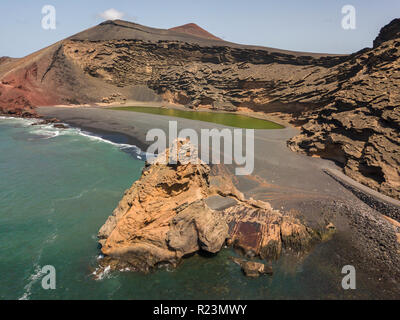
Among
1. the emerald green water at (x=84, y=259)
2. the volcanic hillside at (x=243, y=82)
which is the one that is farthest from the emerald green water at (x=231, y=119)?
the emerald green water at (x=84, y=259)

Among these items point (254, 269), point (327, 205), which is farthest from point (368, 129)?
point (254, 269)

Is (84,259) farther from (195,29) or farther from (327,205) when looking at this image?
(195,29)

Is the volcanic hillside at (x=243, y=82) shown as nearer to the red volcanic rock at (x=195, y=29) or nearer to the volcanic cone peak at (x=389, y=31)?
the volcanic cone peak at (x=389, y=31)

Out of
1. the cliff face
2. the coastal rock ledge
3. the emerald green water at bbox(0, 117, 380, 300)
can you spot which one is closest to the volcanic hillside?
the cliff face

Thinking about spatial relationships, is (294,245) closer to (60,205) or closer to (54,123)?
(60,205)

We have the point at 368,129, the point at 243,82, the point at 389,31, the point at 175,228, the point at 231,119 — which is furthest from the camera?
the point at 243,82
